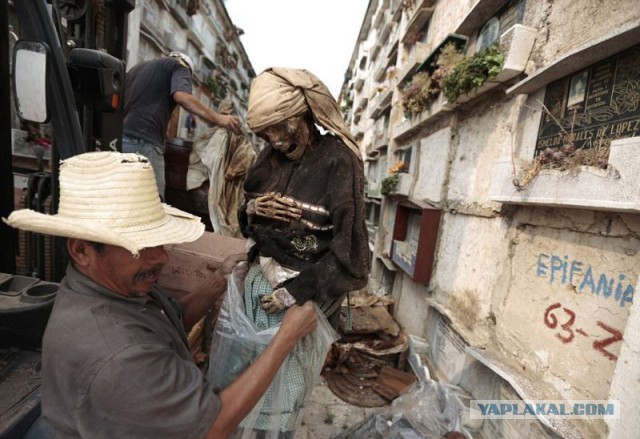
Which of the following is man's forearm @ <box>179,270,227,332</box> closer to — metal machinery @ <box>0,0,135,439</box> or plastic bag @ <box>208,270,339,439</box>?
plastic bag @ <box>208,270,339,439</box>

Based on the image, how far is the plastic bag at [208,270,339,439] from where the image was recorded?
171cm

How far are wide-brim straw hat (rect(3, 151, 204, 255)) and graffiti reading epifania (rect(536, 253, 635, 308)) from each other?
9.49 ft

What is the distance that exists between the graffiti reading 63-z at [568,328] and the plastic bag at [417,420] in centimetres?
127

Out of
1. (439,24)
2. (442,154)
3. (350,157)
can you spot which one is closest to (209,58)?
(439,24)

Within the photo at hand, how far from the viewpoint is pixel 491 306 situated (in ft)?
11.7

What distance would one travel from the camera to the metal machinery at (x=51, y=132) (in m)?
1.84

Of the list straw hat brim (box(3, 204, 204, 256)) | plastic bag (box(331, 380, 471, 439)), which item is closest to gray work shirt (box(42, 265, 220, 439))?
straw hat brim (box(3, 204, 204, 256))

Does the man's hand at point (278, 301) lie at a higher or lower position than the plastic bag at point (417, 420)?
higher

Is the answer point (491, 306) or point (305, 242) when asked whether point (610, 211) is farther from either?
point (305, 242)

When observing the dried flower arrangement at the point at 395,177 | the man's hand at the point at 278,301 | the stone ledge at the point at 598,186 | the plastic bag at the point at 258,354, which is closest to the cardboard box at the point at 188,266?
the plastic bag at the point at 258,354

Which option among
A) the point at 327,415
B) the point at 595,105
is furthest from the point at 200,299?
the point at 595,105

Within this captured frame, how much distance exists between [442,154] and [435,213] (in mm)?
1167

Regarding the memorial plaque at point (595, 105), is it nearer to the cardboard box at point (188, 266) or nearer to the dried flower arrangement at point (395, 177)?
the cardboard box at point (188, 266)

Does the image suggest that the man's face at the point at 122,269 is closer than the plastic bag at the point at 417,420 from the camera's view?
Yes
